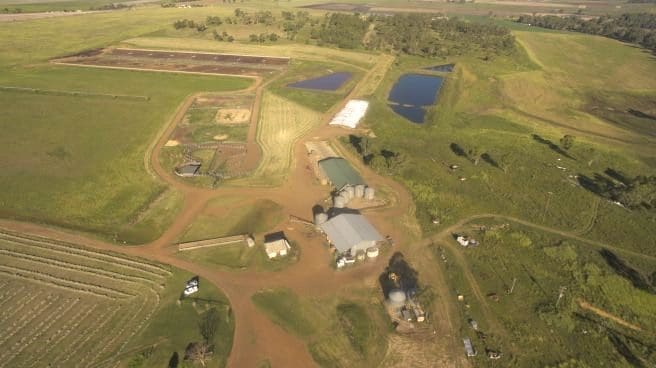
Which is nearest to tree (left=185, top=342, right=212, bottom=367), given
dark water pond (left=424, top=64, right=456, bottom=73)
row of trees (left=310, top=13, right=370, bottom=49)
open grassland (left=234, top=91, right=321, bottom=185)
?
open grassland (left=234, top=91, right=321, bottom=185)

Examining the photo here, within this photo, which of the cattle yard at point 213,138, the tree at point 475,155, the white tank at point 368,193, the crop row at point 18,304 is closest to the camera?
the crop row at point 18,304

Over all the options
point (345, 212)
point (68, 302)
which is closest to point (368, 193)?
point (345, 212)

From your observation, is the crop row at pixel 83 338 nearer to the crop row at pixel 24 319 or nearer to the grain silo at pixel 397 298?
the crop row at pixel 24 319

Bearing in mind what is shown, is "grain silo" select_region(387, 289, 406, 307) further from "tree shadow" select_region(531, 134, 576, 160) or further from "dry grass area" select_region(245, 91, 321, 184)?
"tree shadow" select_region(531, 134, 576, 160)

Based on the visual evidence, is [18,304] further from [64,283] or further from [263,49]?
[263,49]

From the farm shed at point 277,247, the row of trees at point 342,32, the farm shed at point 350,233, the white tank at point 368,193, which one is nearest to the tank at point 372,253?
the farm shed at point 350,233

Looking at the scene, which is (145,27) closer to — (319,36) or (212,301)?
(319,36)

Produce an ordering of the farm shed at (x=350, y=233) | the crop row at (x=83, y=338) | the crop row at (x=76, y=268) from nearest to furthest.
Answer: the crop row at (x=83, y=338), the crop row at (x=76, y=268), the farm shed at (x=350, y=233)
